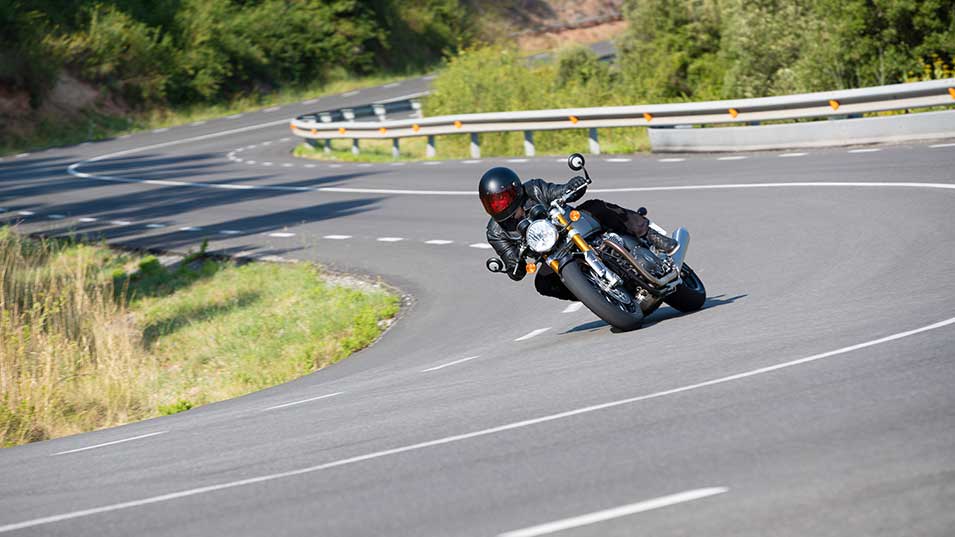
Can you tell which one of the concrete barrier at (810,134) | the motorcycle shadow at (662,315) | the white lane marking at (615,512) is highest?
the white lane marking at (615,512)

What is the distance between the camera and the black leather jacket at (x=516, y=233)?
9.69 meters

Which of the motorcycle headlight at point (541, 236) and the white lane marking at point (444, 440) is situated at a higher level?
the motorcycle headlight at point (541, 236)

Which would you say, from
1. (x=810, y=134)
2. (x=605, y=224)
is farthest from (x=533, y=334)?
(x=810, y=134)

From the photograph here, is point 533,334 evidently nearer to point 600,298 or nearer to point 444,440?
point 600,298

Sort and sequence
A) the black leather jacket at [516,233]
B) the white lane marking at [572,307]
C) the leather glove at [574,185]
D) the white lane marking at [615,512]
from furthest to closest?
1. the white lane marking at [572,307]
2. the black leather jacket at [516,233]
3. the leather glove at [574,185]
4. the white lane marking at [615,512]

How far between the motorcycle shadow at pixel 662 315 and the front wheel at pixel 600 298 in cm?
21

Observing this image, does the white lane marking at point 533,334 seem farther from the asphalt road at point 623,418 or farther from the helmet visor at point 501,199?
the helmet visor at point 501,199

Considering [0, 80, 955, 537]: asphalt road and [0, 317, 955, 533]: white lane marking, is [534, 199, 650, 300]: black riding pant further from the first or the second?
[0, 317, 955, 533]: white lane marking

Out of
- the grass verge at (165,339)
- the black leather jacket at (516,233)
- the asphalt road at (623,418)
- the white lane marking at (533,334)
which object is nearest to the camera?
the asphalt road at (623,418)

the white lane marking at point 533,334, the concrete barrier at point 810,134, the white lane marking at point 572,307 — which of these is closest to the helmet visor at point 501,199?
the white lane marking at point 533,334

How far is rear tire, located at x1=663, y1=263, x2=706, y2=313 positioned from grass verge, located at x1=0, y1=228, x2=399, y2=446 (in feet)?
14.1

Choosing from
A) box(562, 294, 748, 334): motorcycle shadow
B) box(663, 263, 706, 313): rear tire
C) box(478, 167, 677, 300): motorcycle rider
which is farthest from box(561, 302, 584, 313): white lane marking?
box(478, 167, 677, 300): motorcycle rider

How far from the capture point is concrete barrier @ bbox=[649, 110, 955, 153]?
739 inches

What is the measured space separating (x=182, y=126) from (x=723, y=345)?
4888 centimetres
